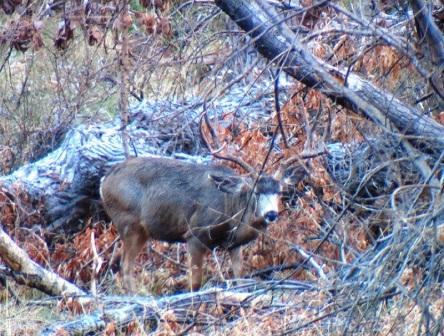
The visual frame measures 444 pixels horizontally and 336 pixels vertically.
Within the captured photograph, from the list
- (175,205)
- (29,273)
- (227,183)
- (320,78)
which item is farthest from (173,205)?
(320,78)

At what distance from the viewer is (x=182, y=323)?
8609 mm

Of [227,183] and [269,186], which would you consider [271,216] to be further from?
[227,183]

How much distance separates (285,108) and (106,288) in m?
2.35

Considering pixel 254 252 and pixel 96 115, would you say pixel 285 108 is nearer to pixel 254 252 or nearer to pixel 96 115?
pixel 254 252

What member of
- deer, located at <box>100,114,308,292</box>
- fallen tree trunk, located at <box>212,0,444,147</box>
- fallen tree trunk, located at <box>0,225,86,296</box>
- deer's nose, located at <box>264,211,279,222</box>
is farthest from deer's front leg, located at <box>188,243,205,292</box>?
fallen tree trunk, located at <box>212,0,444,147</box>

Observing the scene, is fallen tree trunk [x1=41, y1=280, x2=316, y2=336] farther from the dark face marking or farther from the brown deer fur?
the brown deer fur

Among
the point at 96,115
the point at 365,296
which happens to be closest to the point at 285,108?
the point at 96,115

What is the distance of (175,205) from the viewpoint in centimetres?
1123

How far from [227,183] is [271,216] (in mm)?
702

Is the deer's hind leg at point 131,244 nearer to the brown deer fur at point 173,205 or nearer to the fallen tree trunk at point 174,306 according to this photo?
the brown deer fur at point 173,205

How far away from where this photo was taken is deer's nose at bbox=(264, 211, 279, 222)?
1027 cm

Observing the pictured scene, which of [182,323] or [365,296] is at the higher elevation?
[365,296]

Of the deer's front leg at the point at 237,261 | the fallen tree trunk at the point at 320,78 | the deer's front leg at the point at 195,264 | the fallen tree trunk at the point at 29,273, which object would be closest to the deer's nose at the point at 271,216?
the deer's front leg at the point at 237,261

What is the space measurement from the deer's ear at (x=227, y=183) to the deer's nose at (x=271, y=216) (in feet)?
1.56
